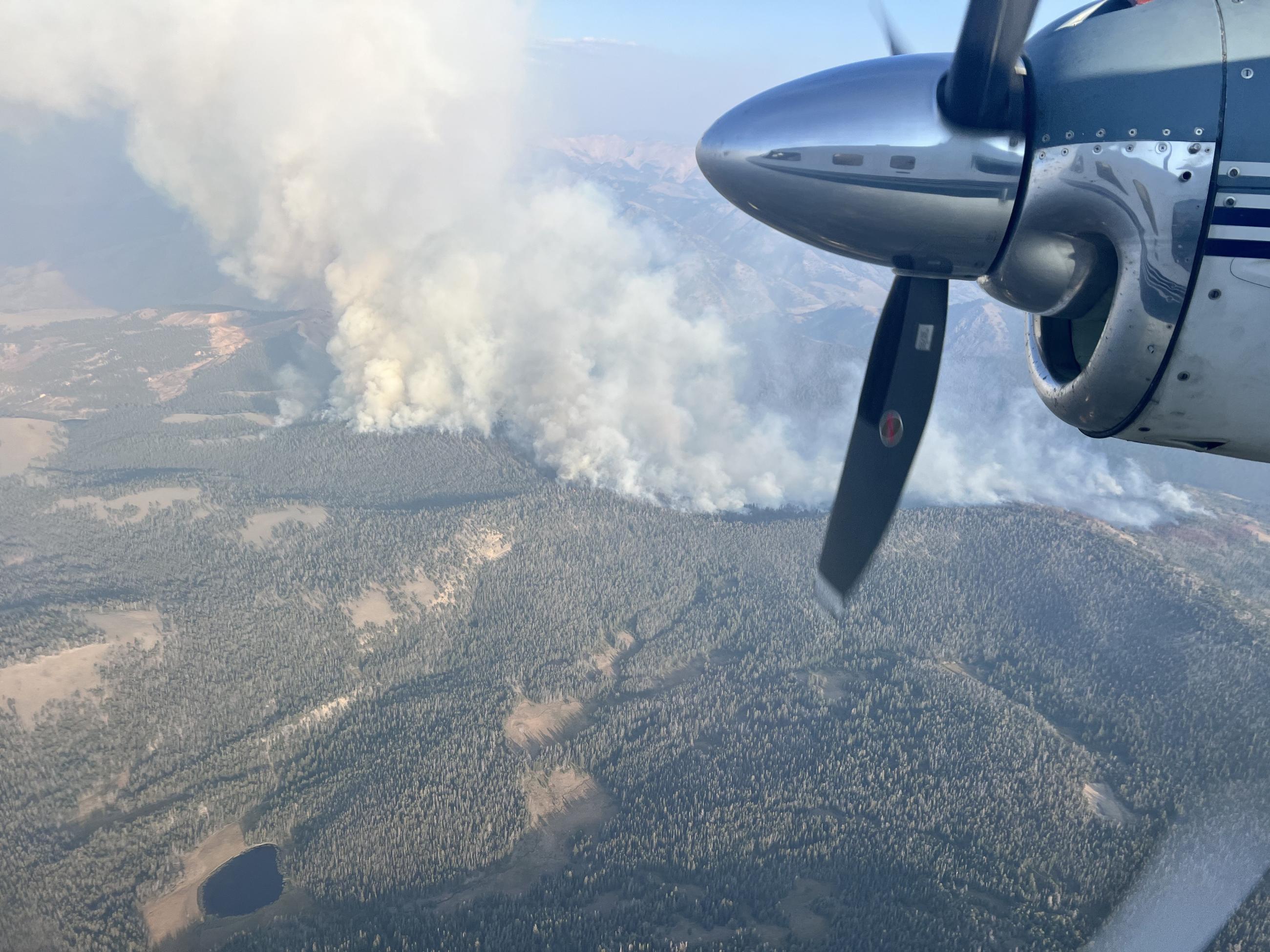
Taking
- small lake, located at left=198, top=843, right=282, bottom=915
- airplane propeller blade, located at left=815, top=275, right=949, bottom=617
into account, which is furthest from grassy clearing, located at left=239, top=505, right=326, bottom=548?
airplane propeller blade, located at left=815, top=275, right=949, bottom=617

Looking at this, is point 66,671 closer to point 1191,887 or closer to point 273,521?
point 273,521

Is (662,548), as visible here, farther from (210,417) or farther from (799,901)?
(210,417)

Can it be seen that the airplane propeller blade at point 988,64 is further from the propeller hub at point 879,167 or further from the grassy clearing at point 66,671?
the grassy clearing at point 66,671

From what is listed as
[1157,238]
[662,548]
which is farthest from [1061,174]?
[662,548]

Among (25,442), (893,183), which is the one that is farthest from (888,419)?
(25,442)

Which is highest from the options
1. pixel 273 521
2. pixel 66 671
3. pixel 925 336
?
pixel 925 336

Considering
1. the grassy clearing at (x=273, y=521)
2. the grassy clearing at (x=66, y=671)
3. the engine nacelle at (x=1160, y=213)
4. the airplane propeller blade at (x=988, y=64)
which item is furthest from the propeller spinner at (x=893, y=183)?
the grassy clearing at (x=273, y=521)
